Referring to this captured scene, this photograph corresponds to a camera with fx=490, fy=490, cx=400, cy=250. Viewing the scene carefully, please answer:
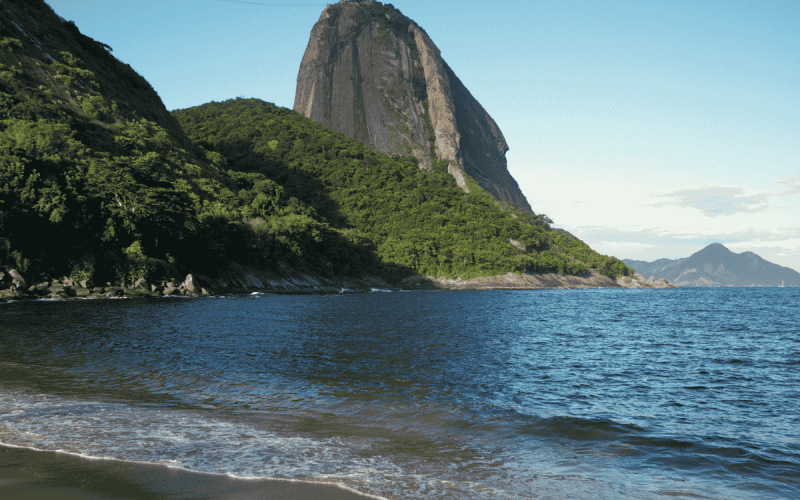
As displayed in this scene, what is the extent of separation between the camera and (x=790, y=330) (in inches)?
1570

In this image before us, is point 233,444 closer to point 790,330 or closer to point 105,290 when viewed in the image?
point 790,330

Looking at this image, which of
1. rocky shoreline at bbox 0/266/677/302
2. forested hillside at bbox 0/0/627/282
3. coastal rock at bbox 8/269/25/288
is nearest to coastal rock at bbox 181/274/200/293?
rocky shoreline at bbox 0/266/677/302

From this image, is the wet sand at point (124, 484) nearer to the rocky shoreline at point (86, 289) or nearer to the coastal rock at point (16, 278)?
the rocky shoreline at point (86, 289)

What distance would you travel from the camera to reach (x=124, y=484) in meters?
7.57

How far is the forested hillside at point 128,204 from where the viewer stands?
59.7 meters

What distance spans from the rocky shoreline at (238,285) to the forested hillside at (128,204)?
2058 mm

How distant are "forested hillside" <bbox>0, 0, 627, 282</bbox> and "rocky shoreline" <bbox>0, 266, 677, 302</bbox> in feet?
6.75

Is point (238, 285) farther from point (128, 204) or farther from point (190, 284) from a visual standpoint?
point (128, 204)

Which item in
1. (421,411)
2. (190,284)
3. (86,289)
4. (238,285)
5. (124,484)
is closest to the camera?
(124,484)

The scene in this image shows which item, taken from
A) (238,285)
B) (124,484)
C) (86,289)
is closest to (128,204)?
(86,289)

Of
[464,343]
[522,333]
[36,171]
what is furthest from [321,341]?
[36,171]

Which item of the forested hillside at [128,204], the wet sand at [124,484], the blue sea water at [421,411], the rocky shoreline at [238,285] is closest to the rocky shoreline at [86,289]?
the rocky shoreline at [238,285]

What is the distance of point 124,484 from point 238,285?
83.8 meters

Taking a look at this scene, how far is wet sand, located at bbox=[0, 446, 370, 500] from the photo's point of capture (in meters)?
7.17
